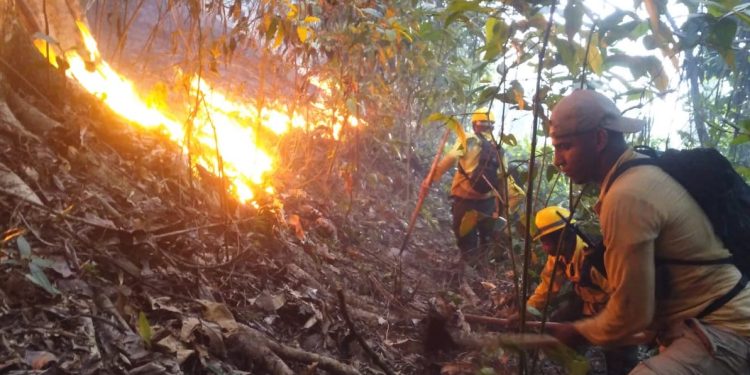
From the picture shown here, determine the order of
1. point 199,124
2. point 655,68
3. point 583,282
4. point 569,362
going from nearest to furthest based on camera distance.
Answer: point 569,362 → point 655,68 → point 583,282 → point 199,124

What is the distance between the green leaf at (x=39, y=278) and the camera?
2324 millimetres

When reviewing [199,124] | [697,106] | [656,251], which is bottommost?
[656,251]

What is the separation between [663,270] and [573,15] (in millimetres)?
1193

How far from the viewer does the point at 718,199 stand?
2178mm

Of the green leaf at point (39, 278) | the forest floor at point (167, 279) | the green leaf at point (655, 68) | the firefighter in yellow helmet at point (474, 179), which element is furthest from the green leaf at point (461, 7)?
the firefighter in yellow helmet at point (474, 179)

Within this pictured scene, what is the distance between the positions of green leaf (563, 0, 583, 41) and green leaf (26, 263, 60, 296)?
2.54 meters

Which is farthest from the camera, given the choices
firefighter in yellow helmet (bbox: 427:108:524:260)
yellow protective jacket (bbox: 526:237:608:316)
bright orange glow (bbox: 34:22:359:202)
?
firefighter in yellow helmet (bbox: 427:108:524:260)

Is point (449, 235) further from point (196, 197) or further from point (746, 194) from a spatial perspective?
point (746, 194)

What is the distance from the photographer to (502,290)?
5.41 meters

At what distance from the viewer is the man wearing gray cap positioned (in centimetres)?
213

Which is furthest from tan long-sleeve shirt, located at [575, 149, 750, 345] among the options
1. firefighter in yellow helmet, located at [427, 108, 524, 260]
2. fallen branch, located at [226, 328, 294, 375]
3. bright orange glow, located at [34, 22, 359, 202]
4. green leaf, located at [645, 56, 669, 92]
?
firefighter in yellow helmet, located at [427, 108, 524, 260]

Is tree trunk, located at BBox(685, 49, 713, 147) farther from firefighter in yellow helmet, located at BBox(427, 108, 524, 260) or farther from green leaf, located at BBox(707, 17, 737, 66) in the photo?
green leaf, located at BBox(707, 17, 737, 66)

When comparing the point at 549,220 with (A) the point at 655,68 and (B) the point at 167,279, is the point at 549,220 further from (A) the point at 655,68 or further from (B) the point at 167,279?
(B) the point at 167,279

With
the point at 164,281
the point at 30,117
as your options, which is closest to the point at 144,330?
the point at 164,281
